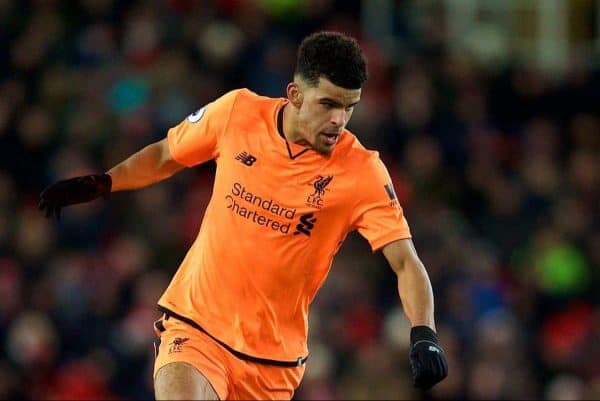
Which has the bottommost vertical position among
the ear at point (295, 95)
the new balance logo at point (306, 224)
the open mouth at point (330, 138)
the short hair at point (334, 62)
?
the new balance logo at point (306, 224)

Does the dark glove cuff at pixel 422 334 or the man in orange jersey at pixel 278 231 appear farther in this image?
the man in orange jersey at pixel 278 231

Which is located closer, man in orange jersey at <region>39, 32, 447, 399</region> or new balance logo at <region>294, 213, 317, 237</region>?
man in orange jersey at <region>39, 32, 447, 399</region>

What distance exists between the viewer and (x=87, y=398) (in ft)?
36.3

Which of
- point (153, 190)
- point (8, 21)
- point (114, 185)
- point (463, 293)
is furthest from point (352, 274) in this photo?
point (114, 185)

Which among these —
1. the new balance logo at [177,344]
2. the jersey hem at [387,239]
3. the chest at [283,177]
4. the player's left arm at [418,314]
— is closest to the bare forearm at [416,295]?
the player's left arm at [418,314]

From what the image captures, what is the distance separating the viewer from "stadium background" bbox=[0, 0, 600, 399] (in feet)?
36.7

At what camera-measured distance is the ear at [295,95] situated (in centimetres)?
644

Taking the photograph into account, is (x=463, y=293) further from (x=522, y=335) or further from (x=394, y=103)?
(x=394, y=103)

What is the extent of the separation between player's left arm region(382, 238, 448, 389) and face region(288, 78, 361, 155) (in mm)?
565

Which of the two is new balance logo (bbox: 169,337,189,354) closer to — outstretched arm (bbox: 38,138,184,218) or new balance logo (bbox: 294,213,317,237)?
new balance logo (bbox: 294,213,317,237)

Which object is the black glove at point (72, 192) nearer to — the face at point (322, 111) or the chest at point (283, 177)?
the chest at point (283, 177)

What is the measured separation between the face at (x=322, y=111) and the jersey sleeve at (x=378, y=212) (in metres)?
0.23

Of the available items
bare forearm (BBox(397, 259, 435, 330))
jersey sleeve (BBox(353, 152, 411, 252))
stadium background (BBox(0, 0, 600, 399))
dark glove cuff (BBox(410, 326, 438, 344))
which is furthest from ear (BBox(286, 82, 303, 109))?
stadium background (BBox(0, 0, 600, 399))

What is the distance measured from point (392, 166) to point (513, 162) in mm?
1346
